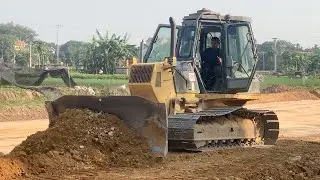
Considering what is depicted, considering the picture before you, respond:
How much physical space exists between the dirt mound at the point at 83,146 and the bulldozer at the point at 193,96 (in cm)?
34

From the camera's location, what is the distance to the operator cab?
41.1ft

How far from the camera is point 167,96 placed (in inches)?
466

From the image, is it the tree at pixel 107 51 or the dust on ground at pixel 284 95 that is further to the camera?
the tree at pixel 107 51

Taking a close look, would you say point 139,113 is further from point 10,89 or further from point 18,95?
point 10,89

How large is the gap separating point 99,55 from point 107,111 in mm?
41371

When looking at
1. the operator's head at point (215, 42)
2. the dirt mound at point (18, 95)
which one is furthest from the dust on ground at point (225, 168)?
the dirt mound at point (18, 95)

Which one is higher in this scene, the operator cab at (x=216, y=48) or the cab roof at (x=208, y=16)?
the cab roof at (x=208, y=16)

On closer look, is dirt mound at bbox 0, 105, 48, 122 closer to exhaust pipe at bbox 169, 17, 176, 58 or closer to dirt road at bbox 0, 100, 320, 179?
dirt road at bbox 0, 100, 320, 179

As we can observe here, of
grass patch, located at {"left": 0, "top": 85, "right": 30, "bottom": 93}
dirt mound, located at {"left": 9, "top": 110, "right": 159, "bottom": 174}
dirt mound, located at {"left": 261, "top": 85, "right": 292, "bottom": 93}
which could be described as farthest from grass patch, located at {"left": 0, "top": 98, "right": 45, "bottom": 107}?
dirt mound, located at {"left": 261, "top": 85, "right": 292, "bottom": 93}

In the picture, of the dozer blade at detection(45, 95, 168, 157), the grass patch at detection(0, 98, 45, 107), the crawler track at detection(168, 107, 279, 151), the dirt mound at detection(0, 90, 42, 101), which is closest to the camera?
the dozer blade at detection(45, 95, 168, 157)

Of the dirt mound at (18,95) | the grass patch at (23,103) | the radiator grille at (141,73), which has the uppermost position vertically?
the radiator grille at (141,73)

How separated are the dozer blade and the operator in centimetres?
268

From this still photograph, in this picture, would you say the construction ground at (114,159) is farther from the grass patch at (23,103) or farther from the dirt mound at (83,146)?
the grass patch at (23,103)

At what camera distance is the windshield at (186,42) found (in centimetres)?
1249
